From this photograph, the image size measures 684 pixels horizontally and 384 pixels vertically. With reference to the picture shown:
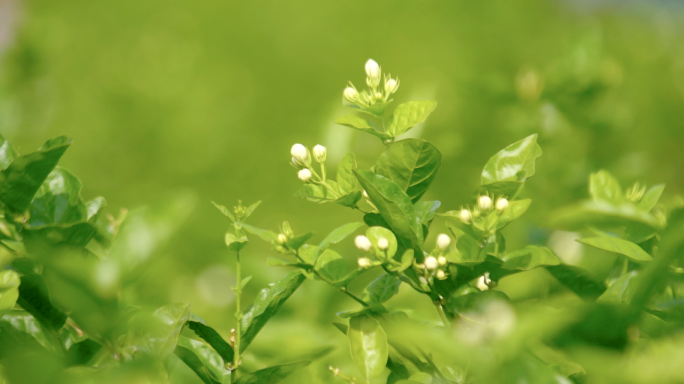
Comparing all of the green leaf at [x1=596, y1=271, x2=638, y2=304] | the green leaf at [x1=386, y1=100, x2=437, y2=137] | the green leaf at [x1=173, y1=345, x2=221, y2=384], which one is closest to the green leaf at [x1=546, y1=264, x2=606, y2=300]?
the green leaf at [x1=596, y1=271, x2=638, y2=304]

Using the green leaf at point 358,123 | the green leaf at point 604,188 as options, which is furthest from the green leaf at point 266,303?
the green leaf at point 604,188

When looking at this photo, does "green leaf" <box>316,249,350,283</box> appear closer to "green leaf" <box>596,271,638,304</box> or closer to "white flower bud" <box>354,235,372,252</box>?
"white flower bud" <box>354,235,372,252</box>

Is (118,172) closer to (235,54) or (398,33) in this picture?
(235,54)

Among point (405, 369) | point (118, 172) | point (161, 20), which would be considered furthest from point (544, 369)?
point (161, 20)

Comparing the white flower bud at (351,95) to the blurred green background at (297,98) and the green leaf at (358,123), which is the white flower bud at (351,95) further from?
the blurred green background at (297,98)

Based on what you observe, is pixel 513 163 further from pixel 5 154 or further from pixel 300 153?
pixel 5 154

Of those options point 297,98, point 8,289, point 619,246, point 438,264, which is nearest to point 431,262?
point 438,264
